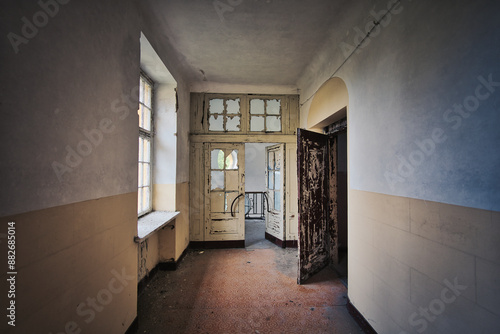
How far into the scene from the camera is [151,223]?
8.52ft

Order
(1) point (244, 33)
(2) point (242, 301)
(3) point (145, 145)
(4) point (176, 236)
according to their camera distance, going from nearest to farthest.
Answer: (2) point (242, 301), (1) point (244, 33), (3) point (145, 145), (4) point (176, 236)

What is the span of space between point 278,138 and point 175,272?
2.90 m

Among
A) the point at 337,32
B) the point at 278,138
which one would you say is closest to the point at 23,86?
the point at 337,32

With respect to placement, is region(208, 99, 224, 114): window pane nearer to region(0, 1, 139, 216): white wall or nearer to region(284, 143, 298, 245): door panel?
region(284, 143, 298, 245): door panel

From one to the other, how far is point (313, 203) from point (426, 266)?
1.74m

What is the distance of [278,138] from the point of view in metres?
4.30

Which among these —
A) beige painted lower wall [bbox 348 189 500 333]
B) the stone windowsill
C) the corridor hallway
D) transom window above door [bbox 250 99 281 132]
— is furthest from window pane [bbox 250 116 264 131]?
beige painted lower wall [bbox 348 189 500 333]

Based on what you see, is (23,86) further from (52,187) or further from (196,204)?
(196,204)

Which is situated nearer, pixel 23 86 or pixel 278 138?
pixel 23 86

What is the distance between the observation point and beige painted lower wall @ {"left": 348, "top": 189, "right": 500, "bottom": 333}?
106 centimetres

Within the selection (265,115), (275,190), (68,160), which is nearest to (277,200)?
(275,190)

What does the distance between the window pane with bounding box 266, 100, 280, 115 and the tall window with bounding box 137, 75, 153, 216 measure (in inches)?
85.6

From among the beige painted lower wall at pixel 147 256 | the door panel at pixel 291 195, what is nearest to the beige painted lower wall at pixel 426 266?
the door panel at pixel 291 195

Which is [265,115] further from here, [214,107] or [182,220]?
[182,220]
